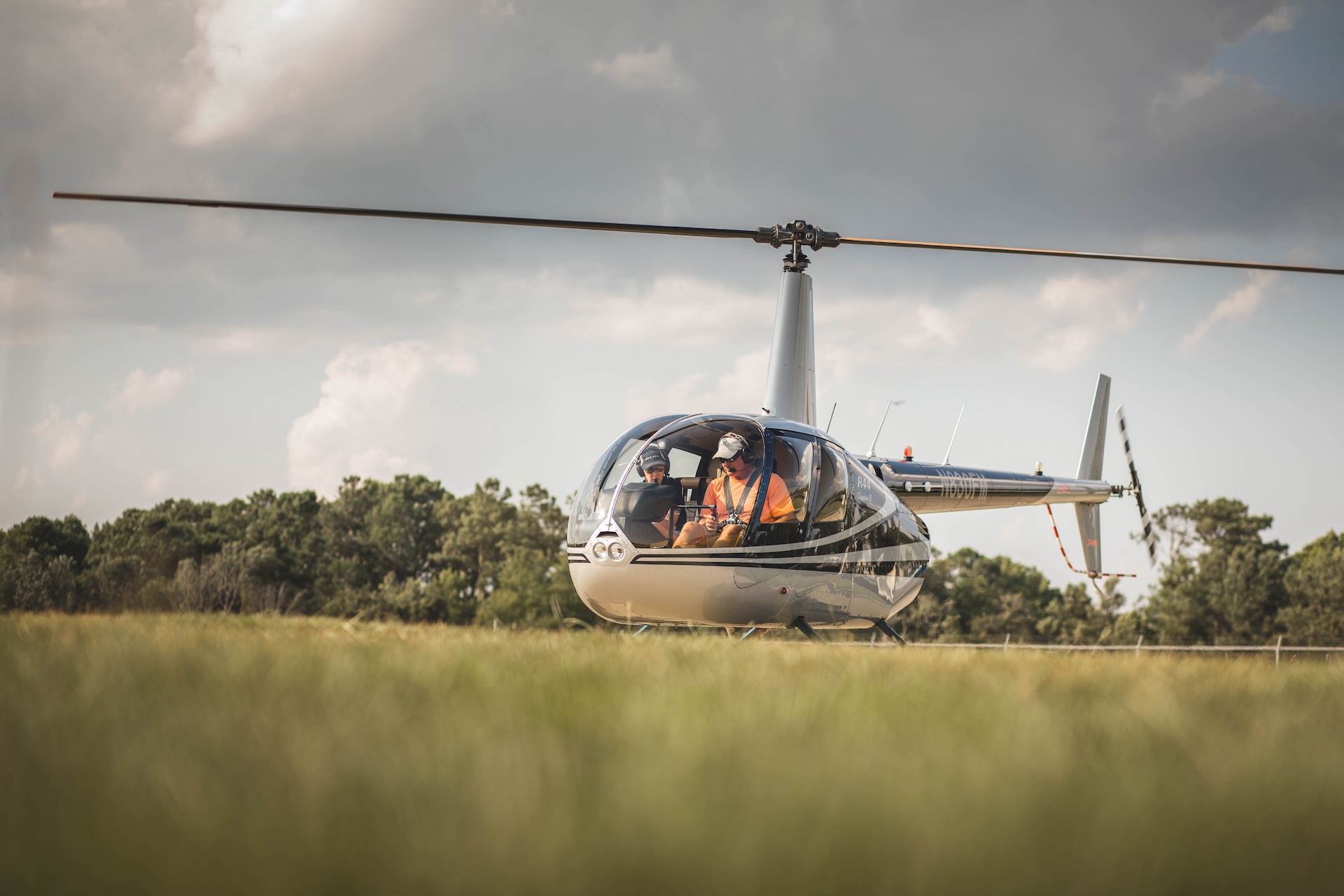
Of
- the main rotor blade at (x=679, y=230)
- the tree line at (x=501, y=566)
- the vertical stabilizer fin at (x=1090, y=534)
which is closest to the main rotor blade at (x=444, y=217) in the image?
the main rotor blade at (x=679, y=230)

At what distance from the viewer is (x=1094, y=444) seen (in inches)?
726

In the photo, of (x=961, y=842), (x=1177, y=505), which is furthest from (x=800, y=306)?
(x=1177, y=505)

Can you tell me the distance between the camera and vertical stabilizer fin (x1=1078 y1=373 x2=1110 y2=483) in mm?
18328

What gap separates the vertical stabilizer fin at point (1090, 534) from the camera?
17.8m

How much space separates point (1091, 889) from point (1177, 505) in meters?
78.1

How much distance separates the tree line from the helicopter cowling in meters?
42.1

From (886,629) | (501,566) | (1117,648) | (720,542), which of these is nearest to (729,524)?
(720,542)

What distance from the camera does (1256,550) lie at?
6253cm

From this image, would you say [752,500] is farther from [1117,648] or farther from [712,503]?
[1117,648]

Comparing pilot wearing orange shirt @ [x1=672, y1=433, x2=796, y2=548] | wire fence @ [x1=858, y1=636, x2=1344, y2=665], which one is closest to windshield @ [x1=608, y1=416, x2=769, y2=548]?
pilot wearing orange shirt @ [x1=672, y1=433, x2=796, y2=548]

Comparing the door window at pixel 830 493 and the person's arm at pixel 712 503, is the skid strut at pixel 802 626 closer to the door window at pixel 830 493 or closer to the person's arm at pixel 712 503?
the door window at pixel 830 493

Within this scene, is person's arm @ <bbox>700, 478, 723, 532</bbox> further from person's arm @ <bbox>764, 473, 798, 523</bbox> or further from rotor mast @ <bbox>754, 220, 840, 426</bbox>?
rotor mast @ <bbox>754, 220, 840, 426</bbox>

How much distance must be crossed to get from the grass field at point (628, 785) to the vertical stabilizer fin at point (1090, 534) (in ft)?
51.9

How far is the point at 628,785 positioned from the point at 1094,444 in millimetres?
18676
